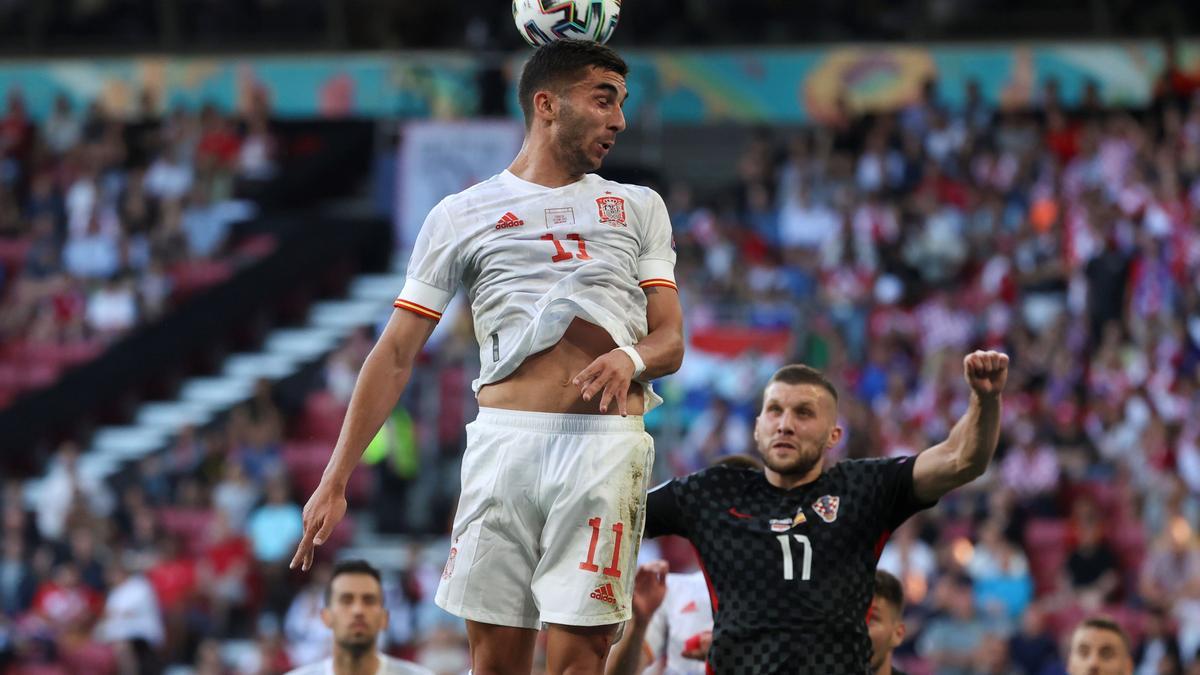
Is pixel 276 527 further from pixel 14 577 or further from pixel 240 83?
pixel 240 83

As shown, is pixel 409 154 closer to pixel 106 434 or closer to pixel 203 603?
pixel 106 434

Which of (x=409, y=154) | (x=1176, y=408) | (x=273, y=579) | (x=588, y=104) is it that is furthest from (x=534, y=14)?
(x=409, y=154)

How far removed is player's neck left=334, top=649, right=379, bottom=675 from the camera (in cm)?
768

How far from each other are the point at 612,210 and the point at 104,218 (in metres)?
16.9

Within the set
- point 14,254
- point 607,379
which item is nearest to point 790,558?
point 607,379

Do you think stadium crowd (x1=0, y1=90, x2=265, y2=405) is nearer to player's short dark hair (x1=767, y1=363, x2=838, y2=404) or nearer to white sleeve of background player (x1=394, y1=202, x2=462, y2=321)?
player's short dark hair (x1=767, y1=363, x2=838, y2=404)

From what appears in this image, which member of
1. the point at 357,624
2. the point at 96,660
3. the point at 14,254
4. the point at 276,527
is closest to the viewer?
the point at 357,624

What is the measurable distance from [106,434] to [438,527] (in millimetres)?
5379

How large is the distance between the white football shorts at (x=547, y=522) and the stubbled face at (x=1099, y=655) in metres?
2.81

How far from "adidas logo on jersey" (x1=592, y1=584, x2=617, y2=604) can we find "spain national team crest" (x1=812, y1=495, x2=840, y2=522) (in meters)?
1.06

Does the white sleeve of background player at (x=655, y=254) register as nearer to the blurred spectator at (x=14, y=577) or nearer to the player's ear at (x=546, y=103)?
the player's ear at (x=546, y=103)

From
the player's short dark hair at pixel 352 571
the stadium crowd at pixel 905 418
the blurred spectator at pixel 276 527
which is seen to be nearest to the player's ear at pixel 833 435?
the player's short dark hair at pixel 352 571

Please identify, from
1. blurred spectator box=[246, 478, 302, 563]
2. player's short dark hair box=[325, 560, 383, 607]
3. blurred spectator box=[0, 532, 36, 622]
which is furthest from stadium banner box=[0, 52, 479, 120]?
player's short dark hair box=[325, 560, 383, 607]

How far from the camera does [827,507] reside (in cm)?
598
